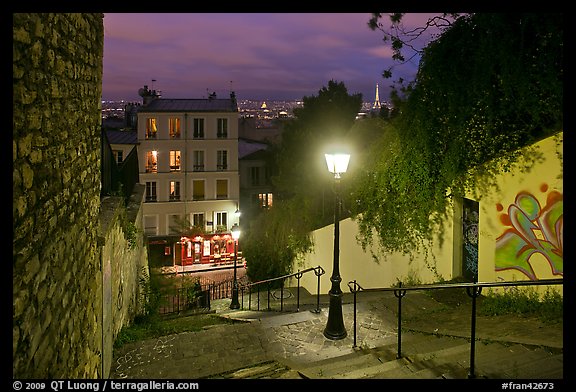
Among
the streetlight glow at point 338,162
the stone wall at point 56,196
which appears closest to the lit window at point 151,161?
the streetlight glow at point 338,162

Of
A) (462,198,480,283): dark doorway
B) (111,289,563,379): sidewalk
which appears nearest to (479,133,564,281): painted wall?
(462,198,480,283): dark doorway

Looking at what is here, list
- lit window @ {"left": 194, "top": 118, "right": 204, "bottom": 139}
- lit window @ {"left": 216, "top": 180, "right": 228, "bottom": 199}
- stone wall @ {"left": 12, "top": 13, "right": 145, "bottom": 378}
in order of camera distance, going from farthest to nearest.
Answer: lit window @ {"left": 216, "top": 180, "right": 228, "bottom": 199} < lit window @ {"left": 194, "top": 118, "right": 204, "bottom": 139} < stone wall @ {"left": 12, "top": 13, "right": 145, "bottom": 378}

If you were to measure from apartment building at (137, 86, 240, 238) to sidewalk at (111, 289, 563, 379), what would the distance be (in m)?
20.4

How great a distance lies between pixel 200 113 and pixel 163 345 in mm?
21473

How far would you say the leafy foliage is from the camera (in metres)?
6.59

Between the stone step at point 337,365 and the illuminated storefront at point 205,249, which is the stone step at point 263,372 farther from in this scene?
the illuminated storefront at point 205,249

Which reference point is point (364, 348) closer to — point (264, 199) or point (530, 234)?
point (530, 234)

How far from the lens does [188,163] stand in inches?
1089

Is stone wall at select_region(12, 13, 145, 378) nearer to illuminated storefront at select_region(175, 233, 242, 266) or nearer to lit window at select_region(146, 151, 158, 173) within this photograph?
lit window at select_region(146, 151, 158, 173)

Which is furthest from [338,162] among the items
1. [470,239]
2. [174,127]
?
[174,127]

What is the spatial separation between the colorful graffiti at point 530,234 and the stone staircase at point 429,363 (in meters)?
1.81

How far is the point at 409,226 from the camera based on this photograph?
9.34 m

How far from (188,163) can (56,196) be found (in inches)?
976
